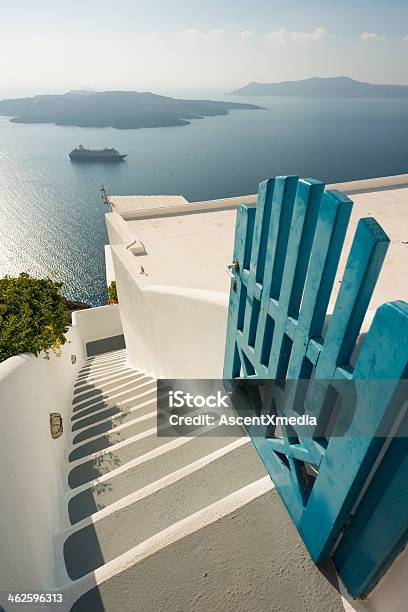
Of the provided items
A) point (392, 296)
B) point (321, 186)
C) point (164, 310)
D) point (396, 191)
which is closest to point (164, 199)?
point (396, 191)

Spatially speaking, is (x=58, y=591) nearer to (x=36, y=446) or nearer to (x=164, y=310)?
(x=36, y=446)

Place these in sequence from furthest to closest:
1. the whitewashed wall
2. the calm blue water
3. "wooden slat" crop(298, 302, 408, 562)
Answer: the calm blue water, the whitewashed wall, "wooden slat" crop(298, 302, 408, 562)

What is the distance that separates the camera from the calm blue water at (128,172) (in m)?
67.7

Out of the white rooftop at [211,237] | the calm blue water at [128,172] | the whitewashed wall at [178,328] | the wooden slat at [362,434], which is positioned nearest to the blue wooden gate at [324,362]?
the wooden slat at [362,434]

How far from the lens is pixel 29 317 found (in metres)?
5.70

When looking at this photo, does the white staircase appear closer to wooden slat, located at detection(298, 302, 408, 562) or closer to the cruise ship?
wooden slat, located at detection(298, 302, 408, 562)

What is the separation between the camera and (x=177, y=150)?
440 feet

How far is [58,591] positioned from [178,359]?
435 centimetres

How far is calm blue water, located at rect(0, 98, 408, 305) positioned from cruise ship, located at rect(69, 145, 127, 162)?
4114 mm

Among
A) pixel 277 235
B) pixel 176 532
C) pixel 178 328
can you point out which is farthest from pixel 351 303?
pixel 178 328

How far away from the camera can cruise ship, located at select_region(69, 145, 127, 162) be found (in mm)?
117812

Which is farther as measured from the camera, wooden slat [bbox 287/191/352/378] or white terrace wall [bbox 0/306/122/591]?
white terrace wall [bbox 0/306/122/591]

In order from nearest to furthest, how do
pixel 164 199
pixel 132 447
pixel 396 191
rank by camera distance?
pixel 132 447 → pixel 396 191 → pixel 164 199

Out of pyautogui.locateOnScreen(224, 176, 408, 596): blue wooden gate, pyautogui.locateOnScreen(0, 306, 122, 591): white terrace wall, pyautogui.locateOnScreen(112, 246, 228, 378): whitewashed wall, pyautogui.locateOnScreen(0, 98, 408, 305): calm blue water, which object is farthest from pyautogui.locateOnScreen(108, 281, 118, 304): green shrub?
pyautogui.locateOnScreen(0, 98, 408, 305): calm blue water
